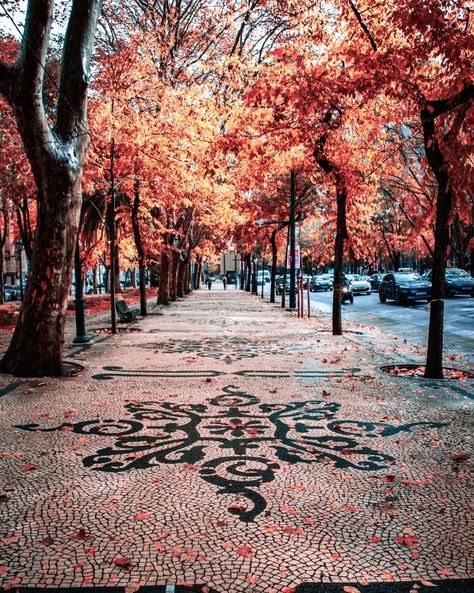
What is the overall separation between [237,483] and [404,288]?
2672 centimetres

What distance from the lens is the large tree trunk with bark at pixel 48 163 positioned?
802 cm

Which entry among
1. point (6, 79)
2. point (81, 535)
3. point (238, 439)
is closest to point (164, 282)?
point (6, 79)

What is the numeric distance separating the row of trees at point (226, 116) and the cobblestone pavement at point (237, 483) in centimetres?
230

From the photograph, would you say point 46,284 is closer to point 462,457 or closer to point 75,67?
point 75,67

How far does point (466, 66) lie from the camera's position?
711 cm

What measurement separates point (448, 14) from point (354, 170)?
5.49 m

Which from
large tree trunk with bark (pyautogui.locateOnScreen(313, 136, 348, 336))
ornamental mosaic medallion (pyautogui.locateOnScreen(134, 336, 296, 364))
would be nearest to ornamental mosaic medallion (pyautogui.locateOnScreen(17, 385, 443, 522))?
ornamental mosaic medallion (pyautogui.locateOnScreen(134, 336, 296, 364))

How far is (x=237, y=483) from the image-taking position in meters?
4.11

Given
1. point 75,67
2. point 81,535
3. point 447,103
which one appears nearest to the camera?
point 81,535

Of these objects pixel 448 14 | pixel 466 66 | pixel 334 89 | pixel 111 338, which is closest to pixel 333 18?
pixel 334 89

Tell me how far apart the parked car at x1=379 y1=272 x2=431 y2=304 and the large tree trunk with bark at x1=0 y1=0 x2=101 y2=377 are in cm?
2333

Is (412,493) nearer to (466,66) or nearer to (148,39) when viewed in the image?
(466,66)

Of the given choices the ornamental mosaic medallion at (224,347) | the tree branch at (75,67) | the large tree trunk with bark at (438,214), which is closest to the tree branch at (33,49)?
the tree branch at (75,67)

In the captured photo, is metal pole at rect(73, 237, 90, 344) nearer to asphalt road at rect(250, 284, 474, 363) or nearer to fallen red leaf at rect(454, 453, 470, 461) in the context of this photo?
asphalt road at rect(250, 284, 474, 363)
